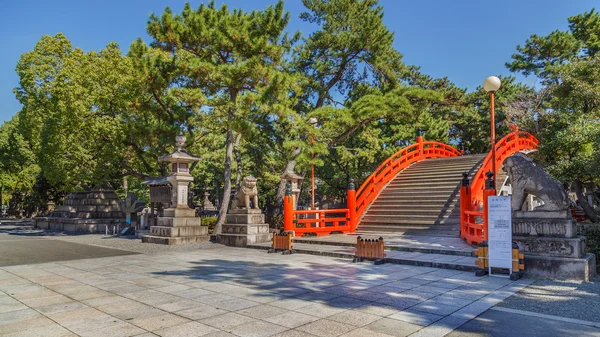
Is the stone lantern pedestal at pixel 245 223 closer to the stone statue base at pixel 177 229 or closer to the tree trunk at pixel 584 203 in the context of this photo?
the stone statue base at pixel 177 229

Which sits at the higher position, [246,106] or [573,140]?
[246,106]

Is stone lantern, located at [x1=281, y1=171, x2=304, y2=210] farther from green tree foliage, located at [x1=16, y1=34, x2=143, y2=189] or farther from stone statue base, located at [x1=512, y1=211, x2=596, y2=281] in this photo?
stone statue base, located at [x1=512, y1=211, x2=596, y2=281]

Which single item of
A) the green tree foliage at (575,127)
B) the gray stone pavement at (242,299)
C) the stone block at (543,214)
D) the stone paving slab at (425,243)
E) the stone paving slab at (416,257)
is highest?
the green tree foliage at (575,127)

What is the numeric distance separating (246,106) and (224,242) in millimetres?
5709

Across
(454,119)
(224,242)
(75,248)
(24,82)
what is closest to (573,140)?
(224,242)

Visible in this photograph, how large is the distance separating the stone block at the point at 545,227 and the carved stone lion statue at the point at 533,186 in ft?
0.86

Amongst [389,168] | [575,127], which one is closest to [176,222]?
[389,168]

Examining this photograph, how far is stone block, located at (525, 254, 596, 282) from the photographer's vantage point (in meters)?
7.37

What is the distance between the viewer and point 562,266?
7488 millimetres

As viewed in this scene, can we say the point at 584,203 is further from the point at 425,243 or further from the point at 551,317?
the point at 551,317

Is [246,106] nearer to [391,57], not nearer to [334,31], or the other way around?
[334,31]

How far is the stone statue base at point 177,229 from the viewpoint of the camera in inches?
583

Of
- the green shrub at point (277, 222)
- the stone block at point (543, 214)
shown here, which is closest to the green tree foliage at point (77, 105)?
the green shrub at point (277, 222)

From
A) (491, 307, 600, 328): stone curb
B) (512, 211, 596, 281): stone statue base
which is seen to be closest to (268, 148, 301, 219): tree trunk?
(512, 211, 596, 281): stone statue base
